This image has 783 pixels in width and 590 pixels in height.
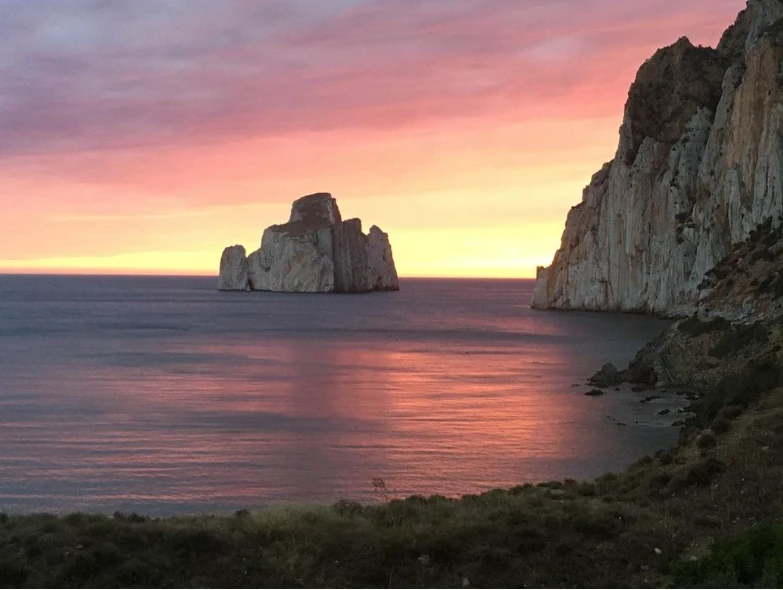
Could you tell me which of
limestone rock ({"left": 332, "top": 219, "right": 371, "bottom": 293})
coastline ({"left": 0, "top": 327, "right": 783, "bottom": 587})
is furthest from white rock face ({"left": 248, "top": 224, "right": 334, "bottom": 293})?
coastline ({"left": 0, "top": 327, "right": 783, "bottom": 587})

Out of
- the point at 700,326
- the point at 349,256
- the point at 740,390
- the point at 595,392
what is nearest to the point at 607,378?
the point at 595,392

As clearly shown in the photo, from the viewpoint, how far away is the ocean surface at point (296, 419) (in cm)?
2205

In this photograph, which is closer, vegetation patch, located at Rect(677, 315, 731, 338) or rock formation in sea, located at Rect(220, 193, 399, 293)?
vegetation patch, located at Rect(677, 315, 731, 338)

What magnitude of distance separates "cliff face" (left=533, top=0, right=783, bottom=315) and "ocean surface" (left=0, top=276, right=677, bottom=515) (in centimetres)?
1517

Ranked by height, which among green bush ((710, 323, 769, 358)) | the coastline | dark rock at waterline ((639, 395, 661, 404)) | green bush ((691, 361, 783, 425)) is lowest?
dark rock at waterline ((639, 395, 661, 404))

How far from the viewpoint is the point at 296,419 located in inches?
1312

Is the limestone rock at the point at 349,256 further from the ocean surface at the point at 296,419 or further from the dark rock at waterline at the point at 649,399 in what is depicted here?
the dark rock at waterline at the point at 649,399

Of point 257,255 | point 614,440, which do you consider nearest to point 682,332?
point 614,440

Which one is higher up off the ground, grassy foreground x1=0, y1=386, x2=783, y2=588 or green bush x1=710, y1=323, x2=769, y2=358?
green bush x1=710, y1=323, x2=769, y2=358

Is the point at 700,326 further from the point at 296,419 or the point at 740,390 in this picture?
the point at 296,419

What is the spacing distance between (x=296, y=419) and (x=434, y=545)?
21.6 m

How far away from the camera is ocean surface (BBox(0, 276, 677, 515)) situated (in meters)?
22.0

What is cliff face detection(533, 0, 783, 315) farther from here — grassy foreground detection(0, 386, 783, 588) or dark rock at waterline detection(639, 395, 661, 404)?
grassy foreground detection(0, 386, 783, 588)

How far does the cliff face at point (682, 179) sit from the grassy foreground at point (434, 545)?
53.0 m
